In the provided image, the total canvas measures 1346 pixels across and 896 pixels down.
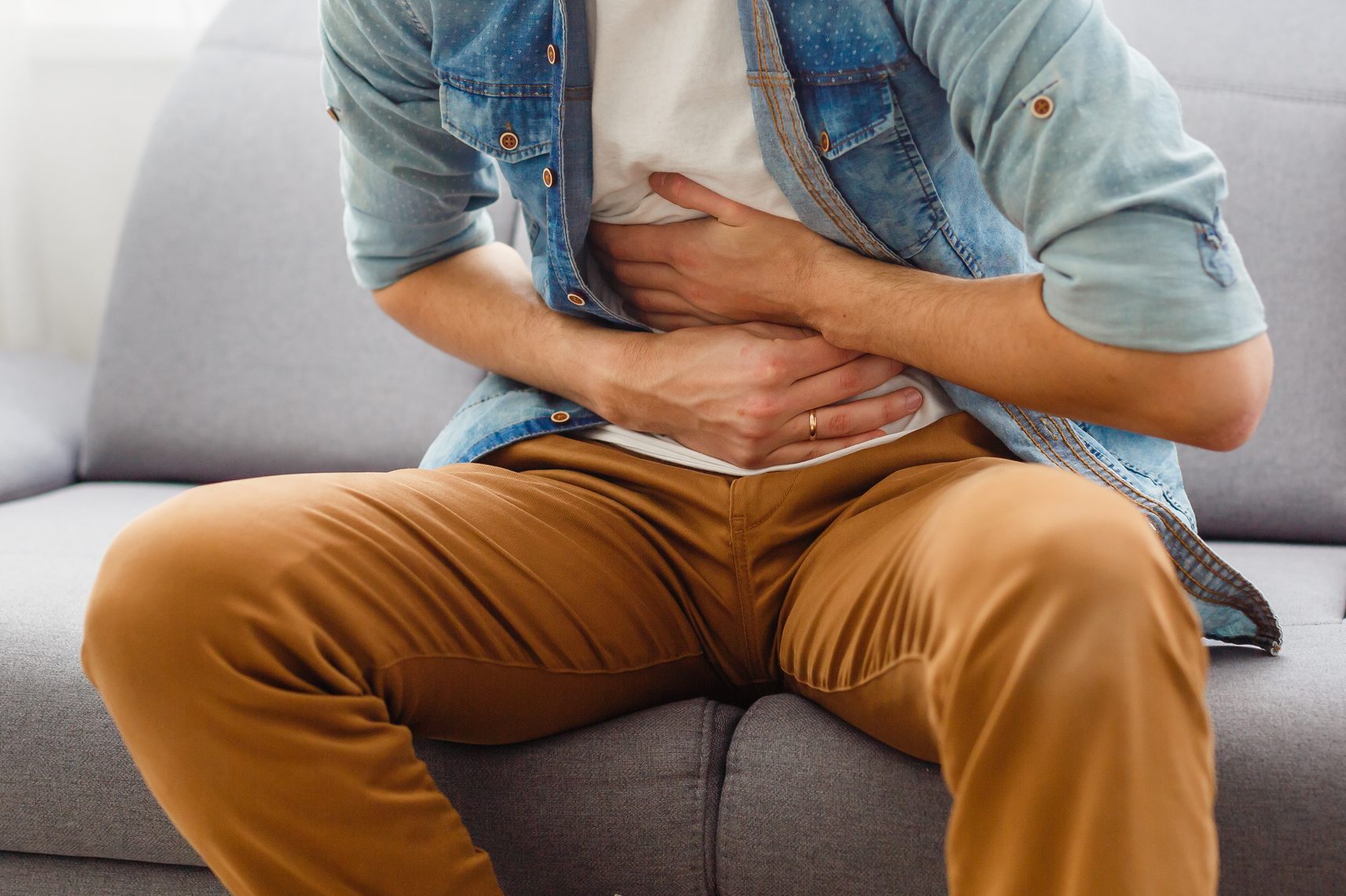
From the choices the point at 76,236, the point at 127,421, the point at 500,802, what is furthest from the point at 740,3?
the point at 76,236

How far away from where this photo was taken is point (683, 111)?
79 centimetres

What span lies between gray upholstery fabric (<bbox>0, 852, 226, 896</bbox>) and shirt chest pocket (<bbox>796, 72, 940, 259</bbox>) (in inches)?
29.5

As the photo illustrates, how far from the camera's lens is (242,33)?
1.62 meters

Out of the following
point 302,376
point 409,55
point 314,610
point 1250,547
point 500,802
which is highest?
point 409,55

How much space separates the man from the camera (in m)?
0.53

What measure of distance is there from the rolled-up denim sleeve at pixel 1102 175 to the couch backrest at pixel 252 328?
35.2 inches

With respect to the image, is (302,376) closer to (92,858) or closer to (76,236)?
(92,858)

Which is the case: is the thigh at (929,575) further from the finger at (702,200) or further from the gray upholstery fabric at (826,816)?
the finger at (702,200)

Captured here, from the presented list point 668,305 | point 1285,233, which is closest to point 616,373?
point 668,305

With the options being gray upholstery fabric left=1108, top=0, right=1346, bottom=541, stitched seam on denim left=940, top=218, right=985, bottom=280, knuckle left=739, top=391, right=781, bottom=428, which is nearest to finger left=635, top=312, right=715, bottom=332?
knuckle left=739, top=391, right=781, bottom=428

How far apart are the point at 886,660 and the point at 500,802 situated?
32 centimetres

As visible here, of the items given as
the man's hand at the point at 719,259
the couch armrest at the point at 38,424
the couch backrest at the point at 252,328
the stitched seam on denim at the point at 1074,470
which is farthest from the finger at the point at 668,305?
the couch armrest at the point at 38,424

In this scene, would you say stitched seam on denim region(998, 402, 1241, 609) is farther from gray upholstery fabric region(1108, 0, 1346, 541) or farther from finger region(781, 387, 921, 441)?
gray upholstery fabric region(1108, 0, 1346, 541)

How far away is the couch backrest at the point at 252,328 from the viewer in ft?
4.68
